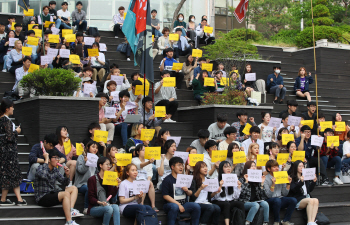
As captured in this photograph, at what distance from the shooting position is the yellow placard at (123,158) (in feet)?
28.1

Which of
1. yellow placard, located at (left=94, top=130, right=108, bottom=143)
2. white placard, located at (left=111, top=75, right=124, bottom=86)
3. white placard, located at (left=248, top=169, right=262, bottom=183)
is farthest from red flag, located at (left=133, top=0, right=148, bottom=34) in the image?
white placard, located at (left=248, top=169, right=262, bottom=183)

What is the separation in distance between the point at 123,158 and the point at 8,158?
73.6 inches

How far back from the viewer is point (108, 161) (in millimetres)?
8500

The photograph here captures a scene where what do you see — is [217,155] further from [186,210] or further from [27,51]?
[27,51]

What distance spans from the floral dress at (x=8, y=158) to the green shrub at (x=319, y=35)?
1380cm

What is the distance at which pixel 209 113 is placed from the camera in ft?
40.0

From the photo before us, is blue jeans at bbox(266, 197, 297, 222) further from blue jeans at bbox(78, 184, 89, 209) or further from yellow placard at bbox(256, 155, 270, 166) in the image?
blue jeans at bbox(78, 184, 89, 209)

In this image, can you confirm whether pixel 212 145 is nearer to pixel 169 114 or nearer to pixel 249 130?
pixel 249 130

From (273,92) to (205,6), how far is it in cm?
949

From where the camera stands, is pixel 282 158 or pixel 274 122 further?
pixel 274 122

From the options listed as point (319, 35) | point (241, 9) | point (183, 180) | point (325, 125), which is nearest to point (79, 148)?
point (183, 180)

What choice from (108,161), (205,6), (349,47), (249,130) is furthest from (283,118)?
(205,6)

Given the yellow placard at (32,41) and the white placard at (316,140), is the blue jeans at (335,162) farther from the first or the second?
the yellow placard at (32,41)

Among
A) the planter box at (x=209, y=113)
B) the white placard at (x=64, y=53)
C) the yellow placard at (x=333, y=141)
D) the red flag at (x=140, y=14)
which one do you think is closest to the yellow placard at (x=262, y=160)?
the yellow placard at (x=333, y=141)
